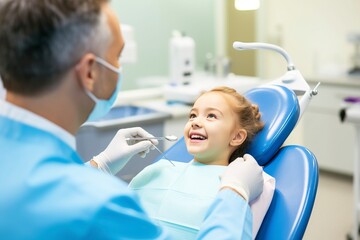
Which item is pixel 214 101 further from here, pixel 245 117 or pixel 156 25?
pixel 156 25

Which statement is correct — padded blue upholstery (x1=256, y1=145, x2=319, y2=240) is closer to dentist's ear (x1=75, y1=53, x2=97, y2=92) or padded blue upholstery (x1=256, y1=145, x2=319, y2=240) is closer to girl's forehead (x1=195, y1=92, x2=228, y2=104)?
girl's forehead (x1=195, y1=92, x2=228, y2=104)

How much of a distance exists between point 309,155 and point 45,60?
880 mm

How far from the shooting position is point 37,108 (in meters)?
0.91

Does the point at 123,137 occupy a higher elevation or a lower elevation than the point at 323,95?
higher

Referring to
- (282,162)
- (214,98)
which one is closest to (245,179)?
(282,162)

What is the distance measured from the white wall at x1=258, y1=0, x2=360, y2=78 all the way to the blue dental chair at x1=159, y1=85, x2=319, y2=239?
7.83 feet

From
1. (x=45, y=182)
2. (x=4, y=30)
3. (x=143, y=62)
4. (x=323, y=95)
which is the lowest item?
(x=323, y=95)

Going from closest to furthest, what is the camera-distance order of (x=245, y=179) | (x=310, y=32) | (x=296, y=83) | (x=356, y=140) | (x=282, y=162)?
(x=245, y=179), (x=282, y=162), (x=296, y=83), (x=356, y=140), (x=310, y=32)

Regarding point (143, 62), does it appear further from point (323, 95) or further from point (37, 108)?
point (37, 108)

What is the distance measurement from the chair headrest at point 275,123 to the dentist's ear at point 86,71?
74 centimetres

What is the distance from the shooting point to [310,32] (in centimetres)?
414

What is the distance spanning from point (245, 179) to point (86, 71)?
0.52m

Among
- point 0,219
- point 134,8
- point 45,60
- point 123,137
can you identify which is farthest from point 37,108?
point 134,8

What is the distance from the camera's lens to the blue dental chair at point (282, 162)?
1287 mm
